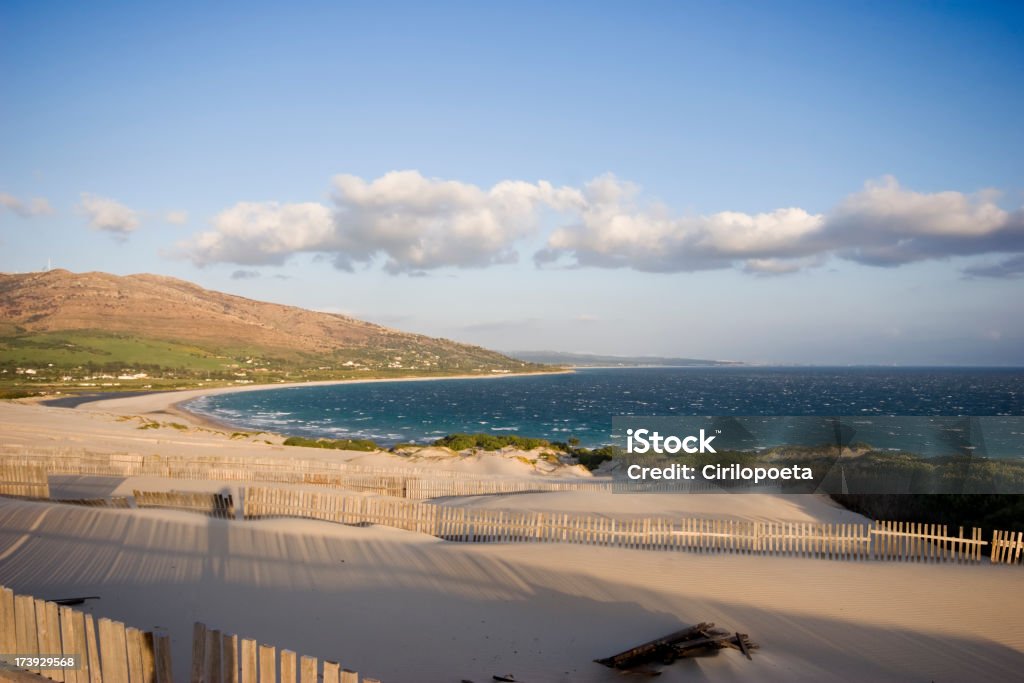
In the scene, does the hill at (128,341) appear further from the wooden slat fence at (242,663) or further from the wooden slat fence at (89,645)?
the wooden slat fence at (242,663)

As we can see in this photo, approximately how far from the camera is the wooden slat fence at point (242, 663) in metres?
4.70

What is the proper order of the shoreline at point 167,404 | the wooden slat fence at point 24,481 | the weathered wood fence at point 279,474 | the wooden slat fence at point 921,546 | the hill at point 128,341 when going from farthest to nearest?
the hill at point 128,341 → the shoreline at point 167,404 → the weathered wood fence at point 279,474 → the wooden slat fence at point 24,481 → the wooden slat fence at point 921,546

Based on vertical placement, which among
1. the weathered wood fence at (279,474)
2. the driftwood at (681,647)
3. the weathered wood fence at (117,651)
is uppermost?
the weathered wood fence at (117,651)

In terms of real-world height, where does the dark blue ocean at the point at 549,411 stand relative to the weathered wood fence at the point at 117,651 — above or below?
below

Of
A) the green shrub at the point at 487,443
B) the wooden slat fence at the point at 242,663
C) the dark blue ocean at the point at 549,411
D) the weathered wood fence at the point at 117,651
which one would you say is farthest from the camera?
the green shrub at the point at 487,443

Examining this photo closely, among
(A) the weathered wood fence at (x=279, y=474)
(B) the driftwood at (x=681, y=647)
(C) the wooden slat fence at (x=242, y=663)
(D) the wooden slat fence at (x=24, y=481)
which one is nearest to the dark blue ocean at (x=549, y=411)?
(A) the weathered wood fence at (x=279, y=474)

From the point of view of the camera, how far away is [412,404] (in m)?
102

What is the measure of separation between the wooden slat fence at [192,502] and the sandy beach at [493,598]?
1071 millimetres

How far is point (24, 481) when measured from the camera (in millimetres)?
19234

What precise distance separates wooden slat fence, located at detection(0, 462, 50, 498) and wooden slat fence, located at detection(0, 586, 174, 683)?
53.9 feet

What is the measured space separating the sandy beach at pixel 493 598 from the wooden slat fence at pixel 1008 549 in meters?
0.53

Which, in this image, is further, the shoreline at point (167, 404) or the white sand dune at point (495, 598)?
the shoreline at point (167, 404)

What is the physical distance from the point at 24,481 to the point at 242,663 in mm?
18709

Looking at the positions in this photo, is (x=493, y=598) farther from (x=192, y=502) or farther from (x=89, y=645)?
(x=192, y=502)
